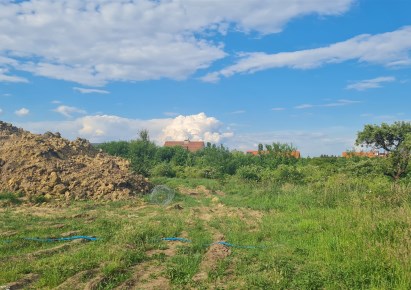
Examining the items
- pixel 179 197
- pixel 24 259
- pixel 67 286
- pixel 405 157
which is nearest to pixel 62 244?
pixel 24 259

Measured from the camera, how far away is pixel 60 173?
1667 cm

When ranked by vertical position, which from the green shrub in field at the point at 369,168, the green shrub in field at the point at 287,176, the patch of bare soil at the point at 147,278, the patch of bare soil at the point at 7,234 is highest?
the green shrub in field at the point at 369,168

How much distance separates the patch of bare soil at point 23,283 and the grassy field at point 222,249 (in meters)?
0.01

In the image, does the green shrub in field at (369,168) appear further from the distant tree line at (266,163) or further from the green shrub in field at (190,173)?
the green shrub in field at (190,173)

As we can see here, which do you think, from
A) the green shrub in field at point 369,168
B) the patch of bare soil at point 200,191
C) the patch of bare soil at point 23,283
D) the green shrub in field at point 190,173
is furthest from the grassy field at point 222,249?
the green shrub in field at point 190,173

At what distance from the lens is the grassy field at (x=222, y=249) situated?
525cm

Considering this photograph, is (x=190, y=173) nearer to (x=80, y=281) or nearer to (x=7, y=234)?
(x=7, y=234)

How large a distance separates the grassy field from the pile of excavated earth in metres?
3.53

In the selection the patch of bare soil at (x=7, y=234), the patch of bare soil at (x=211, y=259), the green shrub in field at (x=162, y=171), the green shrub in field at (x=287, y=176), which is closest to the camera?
the patch of bare soil at (x=211, y=259)

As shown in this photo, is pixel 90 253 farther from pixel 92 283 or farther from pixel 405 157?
pixel 405 157

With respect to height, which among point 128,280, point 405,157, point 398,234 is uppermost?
point 405,157

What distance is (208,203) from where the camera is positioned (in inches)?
582

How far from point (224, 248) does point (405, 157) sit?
12.1m

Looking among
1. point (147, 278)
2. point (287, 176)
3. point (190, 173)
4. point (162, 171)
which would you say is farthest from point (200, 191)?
point (147, 278)
